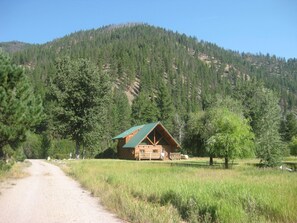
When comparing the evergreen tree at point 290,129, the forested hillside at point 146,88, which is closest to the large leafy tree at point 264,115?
the forested hillside at point 146,88

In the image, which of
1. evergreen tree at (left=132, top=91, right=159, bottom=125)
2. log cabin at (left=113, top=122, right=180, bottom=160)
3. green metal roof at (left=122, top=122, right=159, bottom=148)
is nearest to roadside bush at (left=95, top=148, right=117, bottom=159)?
log cabin at (left=113, top=122, right=180, bottom=160)

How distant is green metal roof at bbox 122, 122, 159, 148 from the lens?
5538cm

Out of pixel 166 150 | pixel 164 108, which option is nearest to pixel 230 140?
pixel 166 150

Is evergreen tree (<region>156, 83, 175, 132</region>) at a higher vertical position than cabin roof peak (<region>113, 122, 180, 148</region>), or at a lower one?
higher

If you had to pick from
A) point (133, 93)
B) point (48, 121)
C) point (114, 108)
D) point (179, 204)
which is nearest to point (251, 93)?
point (114, 108)

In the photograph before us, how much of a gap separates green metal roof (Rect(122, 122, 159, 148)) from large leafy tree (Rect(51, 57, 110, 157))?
22.4ft

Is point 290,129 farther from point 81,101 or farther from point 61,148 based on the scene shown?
point 81,101

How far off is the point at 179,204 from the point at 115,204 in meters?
2.23

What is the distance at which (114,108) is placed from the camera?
307 ft

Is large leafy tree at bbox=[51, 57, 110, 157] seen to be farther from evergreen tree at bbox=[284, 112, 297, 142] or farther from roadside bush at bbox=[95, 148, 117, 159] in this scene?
evergreen tree at bbox=[284, 112, 297, 142]

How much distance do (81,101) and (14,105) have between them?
30.5 metres

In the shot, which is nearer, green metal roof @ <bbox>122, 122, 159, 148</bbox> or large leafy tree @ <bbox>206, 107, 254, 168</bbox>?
large leafy tree @ <bbox>206, 107, 254, 168</bbox>

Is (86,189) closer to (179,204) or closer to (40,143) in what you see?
(179,204)

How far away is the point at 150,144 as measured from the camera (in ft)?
193
